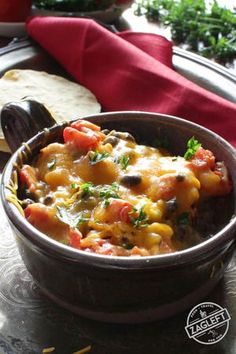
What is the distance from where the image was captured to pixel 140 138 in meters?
1.01

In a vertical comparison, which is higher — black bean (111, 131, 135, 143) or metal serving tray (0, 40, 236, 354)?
black bean (111, 131, 135, 143)

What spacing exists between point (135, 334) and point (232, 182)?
28 cm

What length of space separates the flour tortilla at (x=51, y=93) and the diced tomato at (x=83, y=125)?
371 mm

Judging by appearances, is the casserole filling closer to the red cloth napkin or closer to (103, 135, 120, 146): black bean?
(103, 135, 120, 146): black bean

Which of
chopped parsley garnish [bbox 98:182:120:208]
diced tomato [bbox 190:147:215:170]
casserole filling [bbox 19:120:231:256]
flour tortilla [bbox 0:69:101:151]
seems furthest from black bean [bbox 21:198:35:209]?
flour tortilla [bbox 0:69:101:151]

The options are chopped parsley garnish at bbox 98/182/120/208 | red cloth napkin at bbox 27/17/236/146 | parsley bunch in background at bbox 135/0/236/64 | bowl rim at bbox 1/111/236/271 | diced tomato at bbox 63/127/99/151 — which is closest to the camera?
bowl rim at bbox 1/111/236/271

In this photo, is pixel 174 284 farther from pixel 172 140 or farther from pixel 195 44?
pixel 195 44

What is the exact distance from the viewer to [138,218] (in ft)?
2.55

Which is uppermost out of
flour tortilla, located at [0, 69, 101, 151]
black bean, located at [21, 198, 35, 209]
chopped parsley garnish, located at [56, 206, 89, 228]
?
chopped parsley garnish, located at [56, 206, 89, 228]

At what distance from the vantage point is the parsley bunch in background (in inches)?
66.6

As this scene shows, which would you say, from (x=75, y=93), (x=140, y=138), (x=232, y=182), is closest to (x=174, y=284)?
(x=232, y=182)

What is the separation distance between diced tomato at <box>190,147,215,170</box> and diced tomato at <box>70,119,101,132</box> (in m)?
0.18

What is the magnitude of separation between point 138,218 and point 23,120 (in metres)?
0.34

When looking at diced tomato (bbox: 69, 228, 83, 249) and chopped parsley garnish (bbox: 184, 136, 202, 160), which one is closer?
diced tomato (bbox: 69, 228, 83, 249)
